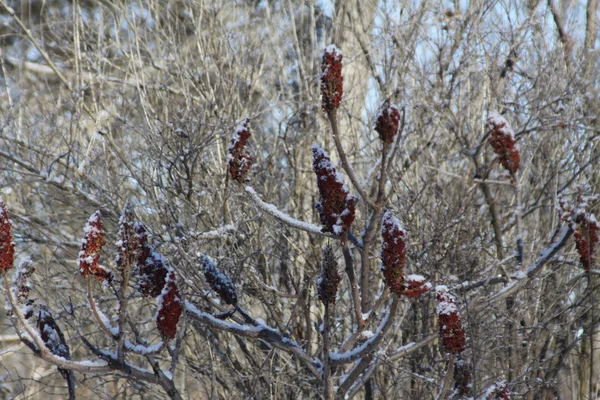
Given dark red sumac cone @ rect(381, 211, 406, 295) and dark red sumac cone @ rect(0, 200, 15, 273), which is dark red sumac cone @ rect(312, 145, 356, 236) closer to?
dark red sumac cone @ rect(381, 211, 406, 295)

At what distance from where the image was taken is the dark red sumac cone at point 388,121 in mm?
2324

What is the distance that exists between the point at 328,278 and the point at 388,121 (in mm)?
598

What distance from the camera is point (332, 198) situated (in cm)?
234

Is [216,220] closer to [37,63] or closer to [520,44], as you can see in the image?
[520,44]

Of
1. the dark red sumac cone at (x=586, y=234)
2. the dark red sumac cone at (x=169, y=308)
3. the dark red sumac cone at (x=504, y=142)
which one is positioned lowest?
the dark red sumac cone at (x=169, y=308)

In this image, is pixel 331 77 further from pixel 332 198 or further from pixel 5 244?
pixel 5 244

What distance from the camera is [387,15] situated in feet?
21.6

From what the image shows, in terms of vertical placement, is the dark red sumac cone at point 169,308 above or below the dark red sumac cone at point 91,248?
below

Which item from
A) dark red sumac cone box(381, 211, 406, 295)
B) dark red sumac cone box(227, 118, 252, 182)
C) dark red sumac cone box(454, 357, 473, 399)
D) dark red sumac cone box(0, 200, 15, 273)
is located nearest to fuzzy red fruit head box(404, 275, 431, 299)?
dark red sumac cone box(381, 211, 406, 295)

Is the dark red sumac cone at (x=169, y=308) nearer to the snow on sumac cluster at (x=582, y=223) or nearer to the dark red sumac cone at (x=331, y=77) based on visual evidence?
the dark red sumac cone at (x=331, y=77)

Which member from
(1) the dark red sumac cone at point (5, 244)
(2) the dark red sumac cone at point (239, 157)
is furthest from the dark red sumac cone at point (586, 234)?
(1) the dark red sumac cone at point (5, 244)

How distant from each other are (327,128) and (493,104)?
163 centimetres

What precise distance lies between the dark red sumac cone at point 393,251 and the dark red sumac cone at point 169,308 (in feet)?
2.38

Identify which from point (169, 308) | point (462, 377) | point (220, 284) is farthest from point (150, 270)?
point (462, 377)
